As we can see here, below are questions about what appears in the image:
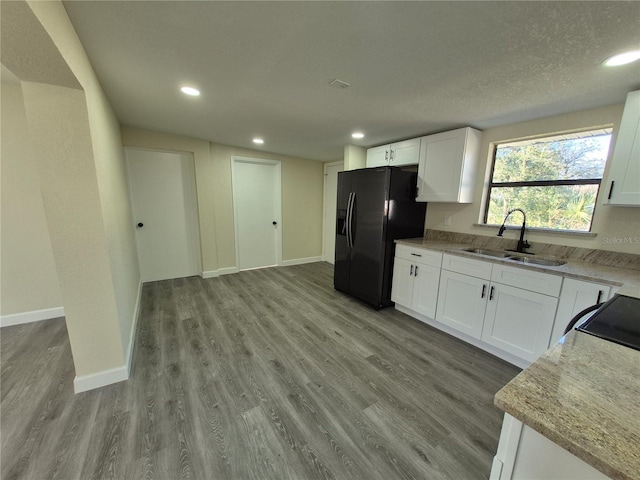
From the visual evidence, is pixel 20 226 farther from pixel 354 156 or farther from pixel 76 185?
pixel 354 156

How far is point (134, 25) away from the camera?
1.28 meters

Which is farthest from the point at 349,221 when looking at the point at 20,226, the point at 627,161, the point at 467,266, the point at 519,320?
the point at 20,226

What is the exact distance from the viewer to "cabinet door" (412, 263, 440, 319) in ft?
8.67

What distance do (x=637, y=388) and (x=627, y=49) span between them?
1.78 m

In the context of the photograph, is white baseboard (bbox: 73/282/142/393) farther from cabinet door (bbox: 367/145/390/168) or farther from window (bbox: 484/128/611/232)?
window (bbox: 484/128/611/232)

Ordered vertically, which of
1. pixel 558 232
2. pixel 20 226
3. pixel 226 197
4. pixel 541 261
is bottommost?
pixel 541 261

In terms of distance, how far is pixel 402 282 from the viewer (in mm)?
2979

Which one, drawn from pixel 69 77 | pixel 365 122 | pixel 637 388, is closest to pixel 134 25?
pixel 69 77

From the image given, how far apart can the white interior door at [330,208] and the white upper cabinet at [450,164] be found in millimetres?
2303

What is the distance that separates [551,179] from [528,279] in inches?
45.2

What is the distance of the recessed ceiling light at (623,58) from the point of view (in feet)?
4.47

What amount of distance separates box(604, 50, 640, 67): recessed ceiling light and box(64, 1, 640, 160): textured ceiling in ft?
Answer: 0.15

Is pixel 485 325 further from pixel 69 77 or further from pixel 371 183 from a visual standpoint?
pixel 69 77

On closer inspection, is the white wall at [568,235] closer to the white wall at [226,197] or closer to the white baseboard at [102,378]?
the white wall at [226,197]
